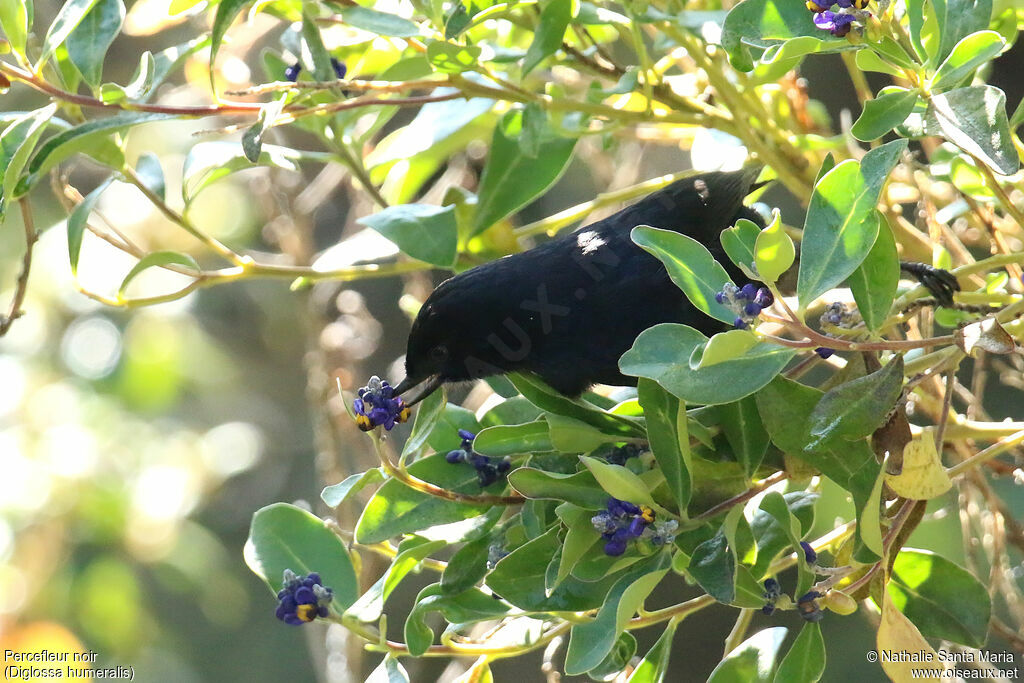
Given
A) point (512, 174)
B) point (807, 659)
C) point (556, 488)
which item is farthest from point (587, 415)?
point (512, 174)

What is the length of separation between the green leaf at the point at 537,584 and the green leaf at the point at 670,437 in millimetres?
156

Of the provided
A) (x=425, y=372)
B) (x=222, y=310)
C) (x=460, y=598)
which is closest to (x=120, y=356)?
(x=222, y=310)

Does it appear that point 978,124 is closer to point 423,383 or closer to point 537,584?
point 537,584

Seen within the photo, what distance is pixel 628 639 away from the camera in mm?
1380

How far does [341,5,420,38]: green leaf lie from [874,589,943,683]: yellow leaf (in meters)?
0.94

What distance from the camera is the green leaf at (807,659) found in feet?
4.12

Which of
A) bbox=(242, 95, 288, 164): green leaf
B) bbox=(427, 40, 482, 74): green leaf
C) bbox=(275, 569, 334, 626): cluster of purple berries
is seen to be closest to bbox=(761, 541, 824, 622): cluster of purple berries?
bbox=(275, 569, 334, 626): cluster of purple berries

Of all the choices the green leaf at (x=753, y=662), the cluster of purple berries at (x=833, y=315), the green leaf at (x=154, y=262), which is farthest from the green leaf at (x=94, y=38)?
the green leaf at (x=753, y=662)

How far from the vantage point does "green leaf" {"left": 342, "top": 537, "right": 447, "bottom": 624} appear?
4.56ft

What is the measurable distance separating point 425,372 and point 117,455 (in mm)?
2192

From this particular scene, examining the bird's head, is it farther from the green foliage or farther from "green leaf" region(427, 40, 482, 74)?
"green leaf" region(427, 40, 482, 74)

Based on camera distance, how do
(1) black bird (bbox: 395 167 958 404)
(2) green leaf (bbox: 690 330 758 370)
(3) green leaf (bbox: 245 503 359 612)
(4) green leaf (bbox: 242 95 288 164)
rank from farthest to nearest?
(1) black bird (bbox: 395 167 958 404), (3) green leaf (bbox: 245 503 359 612), (4) green leaf (bbox: 242 95 288 164), (2) green leaf (bbox: 690 330 758 370)

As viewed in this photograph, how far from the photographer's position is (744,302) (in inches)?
42.3

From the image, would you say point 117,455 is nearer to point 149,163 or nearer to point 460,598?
point 149,163
